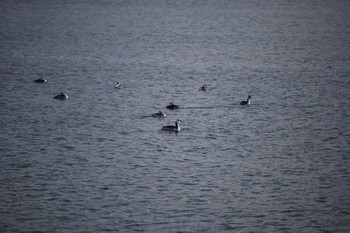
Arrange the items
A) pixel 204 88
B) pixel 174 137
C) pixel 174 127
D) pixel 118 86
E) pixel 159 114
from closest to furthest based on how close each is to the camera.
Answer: pixel 174 137 < pixel 174 127 < pixel 159 114 < pixel 204 88 < pixel 118 86

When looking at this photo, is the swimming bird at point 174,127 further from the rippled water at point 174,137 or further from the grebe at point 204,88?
the grebe at point 204,88

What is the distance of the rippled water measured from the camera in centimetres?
2777

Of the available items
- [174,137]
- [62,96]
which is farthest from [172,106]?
[62,96]

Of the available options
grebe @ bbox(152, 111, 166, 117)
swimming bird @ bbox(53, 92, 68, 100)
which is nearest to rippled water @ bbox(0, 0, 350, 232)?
swimming bird @ bbox(53, 92, 68, 100)

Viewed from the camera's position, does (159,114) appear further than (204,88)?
No

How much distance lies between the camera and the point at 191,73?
62469 millimetres

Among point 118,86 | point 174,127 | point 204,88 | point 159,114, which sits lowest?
point 174,127

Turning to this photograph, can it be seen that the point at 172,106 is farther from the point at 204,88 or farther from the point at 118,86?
the point at 118,86

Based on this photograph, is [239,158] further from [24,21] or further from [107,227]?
[24,21]

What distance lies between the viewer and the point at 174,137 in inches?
1553

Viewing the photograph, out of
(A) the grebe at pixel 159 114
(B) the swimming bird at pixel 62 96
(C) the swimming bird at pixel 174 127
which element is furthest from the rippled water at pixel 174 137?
(C) the swimming bird at pixel 174 127

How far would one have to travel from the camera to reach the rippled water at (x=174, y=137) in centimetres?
2777

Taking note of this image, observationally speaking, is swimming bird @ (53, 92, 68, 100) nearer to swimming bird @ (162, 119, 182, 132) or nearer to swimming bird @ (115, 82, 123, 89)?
swimming bird @ (115, 82, 123, 89)

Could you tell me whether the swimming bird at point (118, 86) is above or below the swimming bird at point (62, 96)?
above
